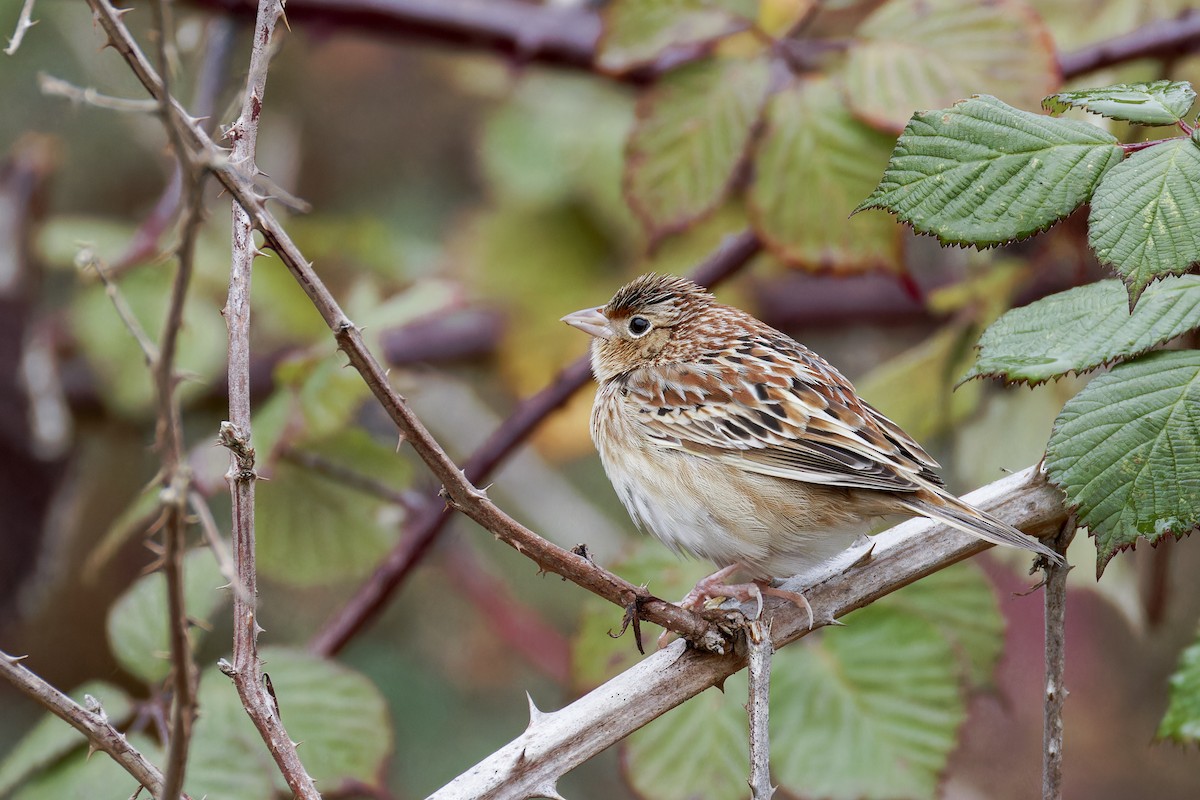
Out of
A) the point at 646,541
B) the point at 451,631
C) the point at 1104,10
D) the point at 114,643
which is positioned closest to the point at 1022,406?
the point at 646,541

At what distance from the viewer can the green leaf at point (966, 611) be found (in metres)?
3.05

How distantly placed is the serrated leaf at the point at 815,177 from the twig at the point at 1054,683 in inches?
39.8

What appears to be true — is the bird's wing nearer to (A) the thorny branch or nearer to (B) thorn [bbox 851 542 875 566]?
(B) thorn [bbox 851 542 875 566]

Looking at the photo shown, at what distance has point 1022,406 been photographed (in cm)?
325

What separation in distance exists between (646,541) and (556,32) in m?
1.59

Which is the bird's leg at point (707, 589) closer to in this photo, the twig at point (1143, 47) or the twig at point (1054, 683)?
the twig at point (1054, 683)

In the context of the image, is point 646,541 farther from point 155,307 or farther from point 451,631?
point 451,631

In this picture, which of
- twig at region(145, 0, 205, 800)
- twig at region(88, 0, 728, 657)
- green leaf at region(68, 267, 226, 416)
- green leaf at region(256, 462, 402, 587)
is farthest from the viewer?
green leaf at region(68, 267, 226, 416)

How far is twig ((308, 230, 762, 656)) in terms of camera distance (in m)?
3.27

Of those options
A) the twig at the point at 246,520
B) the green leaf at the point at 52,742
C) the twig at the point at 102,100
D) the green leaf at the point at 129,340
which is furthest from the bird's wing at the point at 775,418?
the green leaf at the point at 129,340

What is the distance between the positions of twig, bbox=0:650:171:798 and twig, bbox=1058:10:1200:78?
105 inches

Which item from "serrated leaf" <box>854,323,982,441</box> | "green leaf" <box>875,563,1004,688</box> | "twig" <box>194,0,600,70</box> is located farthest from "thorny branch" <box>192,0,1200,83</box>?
"green leaf" <box>875,563,1004,688</box>

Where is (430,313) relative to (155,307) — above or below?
below

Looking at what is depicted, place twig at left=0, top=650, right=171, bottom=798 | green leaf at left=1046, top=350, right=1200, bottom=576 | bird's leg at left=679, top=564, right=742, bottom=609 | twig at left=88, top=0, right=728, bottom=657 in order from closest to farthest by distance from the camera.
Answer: twig at left=88, top=0, right=728, bottom=657, twig at left=0, top=650, right=171, bottom=798, green leaf at left=1046, top=350, right=1200, bottom=576, bird's leg at left=679, top=564, right=742, bottom=609
